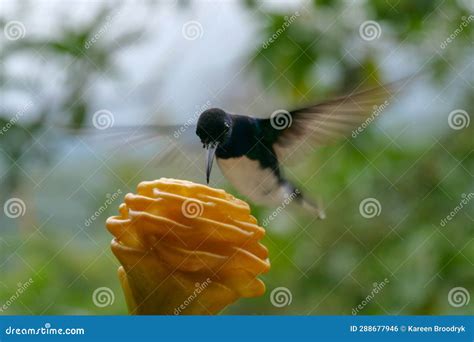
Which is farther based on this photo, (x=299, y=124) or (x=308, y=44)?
(x=308, y=44)

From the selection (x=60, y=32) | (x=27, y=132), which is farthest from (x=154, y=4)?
(x=27, y=132)

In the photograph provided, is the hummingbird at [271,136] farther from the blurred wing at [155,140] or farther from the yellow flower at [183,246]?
the yellow flower at [183,246]

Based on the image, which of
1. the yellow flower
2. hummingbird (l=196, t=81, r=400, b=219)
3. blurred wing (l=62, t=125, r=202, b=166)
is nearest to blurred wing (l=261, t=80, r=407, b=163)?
hummingbird (l=196, t=81, r=400, b=219)

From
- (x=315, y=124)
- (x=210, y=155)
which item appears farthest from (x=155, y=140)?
(x=315, y=124)

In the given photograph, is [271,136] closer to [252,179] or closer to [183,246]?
[252,179]

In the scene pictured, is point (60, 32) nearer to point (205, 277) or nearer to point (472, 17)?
point (205, 277)

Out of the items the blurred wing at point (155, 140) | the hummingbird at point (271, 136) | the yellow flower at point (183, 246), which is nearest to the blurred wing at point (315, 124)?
the hummingbird at point (271, 136)

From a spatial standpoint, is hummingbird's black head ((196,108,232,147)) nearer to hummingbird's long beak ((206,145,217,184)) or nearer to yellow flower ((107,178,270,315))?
hummingbird's long beak ((206,145,217,184))
